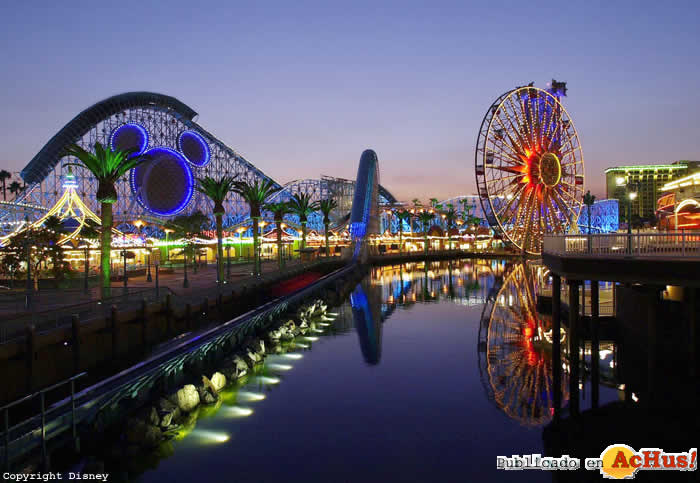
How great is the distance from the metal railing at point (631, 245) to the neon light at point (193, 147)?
231 feet

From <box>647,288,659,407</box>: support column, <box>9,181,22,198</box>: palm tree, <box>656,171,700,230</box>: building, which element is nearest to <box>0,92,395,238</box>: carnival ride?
<box>9,181,22,198</box>: palm tree

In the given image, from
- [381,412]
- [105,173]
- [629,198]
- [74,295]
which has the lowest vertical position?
[381,412]

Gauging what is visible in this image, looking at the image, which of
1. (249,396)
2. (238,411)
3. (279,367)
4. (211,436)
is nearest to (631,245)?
(238,411)

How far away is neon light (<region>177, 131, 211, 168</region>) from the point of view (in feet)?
262

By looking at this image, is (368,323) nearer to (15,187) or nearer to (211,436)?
(211,436)

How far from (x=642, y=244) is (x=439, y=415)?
27.3ft

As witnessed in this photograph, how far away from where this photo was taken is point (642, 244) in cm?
1567

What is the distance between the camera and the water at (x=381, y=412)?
13.4 m

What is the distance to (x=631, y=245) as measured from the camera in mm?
15469

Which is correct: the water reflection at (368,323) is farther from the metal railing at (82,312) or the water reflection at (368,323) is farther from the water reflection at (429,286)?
the metal railing at (82,312)

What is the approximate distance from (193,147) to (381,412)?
2832 inches

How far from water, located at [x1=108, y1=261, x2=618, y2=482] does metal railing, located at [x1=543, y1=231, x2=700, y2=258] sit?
16.8ft

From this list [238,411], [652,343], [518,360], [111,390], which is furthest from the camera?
[518,360]

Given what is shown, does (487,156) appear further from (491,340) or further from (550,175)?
(491,340)
